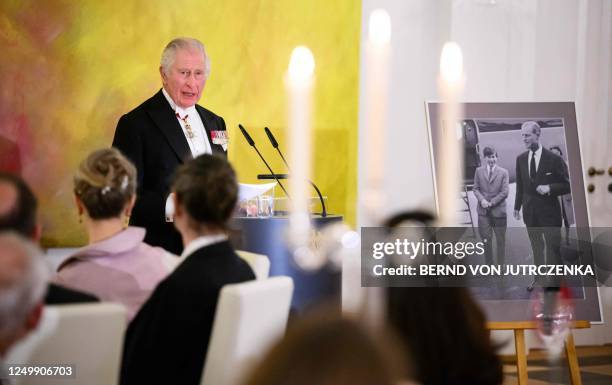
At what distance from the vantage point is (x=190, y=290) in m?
2.40

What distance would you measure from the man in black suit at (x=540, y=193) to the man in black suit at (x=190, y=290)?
266cm

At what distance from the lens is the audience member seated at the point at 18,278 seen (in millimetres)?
1570

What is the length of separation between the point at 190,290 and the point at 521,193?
2938 millimetres

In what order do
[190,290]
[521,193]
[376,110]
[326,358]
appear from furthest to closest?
[376,110] → [521,193] → [190,290] → [326,358]

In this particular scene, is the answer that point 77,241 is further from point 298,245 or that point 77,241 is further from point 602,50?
point 602,50

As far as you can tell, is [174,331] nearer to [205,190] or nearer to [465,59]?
[205,190]

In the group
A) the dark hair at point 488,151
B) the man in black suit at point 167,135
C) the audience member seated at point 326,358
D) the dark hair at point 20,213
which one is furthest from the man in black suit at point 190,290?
the dark hair at point 488,151

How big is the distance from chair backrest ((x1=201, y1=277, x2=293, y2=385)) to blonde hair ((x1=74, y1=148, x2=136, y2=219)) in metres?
0.60

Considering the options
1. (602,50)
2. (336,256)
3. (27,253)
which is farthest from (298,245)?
(27,253)

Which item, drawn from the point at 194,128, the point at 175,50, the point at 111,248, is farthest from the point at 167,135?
the point at 111,248

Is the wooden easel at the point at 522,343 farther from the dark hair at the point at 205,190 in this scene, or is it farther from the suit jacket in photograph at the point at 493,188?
the dark hair at the point at 205,190

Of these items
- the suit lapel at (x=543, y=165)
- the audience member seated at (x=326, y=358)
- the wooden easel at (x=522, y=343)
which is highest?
the suit lapel at (x=543, y=165)

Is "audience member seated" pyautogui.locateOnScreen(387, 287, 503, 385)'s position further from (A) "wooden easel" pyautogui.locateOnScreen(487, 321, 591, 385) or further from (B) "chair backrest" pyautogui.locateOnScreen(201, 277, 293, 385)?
(A) "wooden easel" pyautogui.locateOnScreen(487, 321, 591, 385)

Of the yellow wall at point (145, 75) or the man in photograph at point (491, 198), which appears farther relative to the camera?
the yellow wall at point (145, 75)
